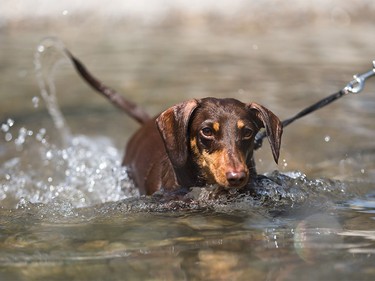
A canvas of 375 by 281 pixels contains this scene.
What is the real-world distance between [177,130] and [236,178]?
0.53 m

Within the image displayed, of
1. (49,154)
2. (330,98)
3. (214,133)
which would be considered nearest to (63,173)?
(49,154)

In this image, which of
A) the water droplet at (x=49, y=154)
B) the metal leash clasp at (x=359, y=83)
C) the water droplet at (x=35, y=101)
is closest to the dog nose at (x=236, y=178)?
the metal leash clasp at (x=359, y=83)

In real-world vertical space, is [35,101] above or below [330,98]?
above

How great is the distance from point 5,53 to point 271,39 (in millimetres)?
4424

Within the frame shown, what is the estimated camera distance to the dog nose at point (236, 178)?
3.91m

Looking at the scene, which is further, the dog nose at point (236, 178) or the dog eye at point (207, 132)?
the dog eye at point (207, 132)

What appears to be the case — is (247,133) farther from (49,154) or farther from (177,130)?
(49,154)

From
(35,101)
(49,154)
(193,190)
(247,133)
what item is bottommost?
(193,190)

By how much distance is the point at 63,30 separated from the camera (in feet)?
49.5

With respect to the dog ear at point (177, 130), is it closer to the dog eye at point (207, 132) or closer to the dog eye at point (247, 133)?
the dog eye at point (207, 132)

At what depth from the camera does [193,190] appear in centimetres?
443

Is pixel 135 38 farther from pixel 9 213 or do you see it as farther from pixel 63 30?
pixel 9 213

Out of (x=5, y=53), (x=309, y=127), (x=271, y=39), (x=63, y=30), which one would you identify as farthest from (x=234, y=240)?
(x=63, y=30)

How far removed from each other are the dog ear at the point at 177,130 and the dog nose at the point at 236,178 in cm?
39
